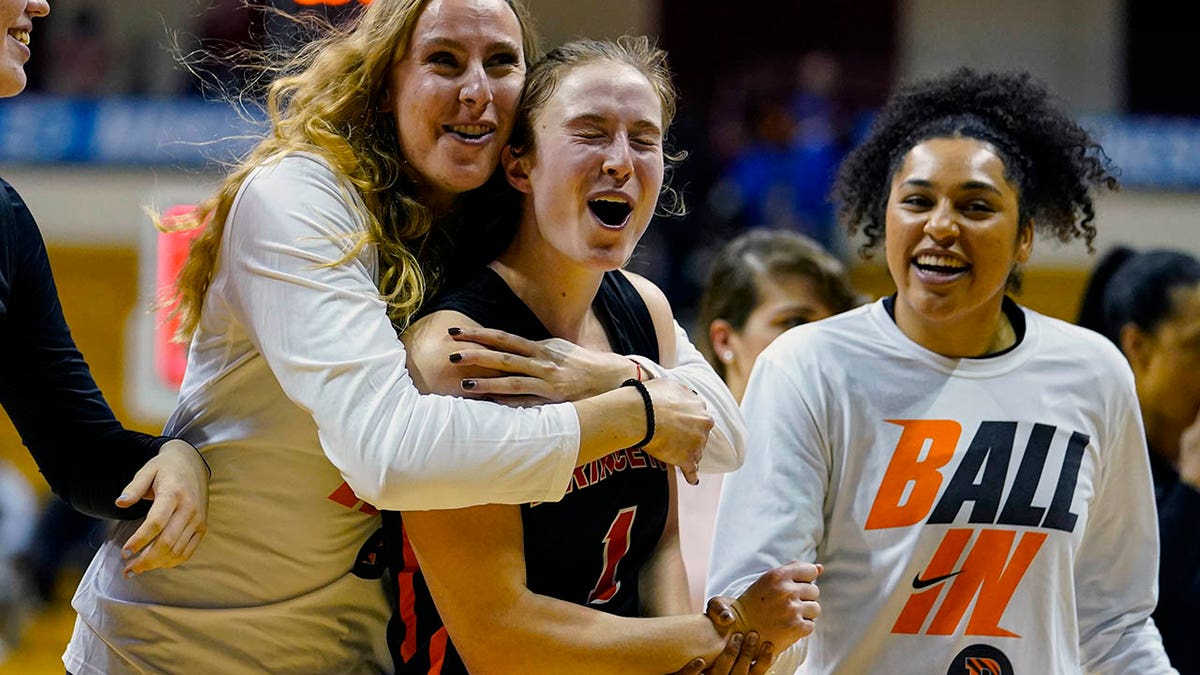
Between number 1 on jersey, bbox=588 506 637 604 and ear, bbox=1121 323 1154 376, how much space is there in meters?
2.15

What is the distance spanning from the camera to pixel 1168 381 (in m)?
4.02

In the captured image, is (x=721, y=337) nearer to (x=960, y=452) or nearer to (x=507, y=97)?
(x=960, y=452)

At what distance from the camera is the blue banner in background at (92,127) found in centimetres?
1005

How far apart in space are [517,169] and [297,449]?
0.63 meters

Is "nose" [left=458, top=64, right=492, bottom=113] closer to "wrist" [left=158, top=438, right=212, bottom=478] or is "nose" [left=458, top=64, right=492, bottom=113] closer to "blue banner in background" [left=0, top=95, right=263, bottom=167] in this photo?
"wrist" [left=158, top=438, right=212, bottom=478]

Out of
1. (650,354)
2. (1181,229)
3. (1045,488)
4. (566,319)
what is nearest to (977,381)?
(1045,488)

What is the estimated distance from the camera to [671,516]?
268 cm

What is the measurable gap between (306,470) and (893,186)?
4.61 feet

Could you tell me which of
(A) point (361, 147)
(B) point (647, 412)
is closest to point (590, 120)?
(A) point (361, 147)

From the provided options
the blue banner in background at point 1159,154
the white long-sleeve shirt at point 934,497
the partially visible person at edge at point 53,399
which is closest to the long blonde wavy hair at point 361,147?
the partially visible person at edge at point 53,399

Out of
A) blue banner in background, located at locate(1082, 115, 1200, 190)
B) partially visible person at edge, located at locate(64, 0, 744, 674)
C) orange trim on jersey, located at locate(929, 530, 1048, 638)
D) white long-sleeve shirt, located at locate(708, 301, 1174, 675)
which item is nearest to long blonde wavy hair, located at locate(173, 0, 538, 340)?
partially visible person at edge, located at locate(64, 0, 744, 674)

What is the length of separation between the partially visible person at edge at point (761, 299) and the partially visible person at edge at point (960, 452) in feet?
2.92

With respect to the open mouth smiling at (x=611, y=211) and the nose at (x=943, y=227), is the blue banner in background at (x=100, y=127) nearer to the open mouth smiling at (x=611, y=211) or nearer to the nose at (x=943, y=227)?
the nose at (x=943, y=227)

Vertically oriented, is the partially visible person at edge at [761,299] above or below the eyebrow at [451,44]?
below
